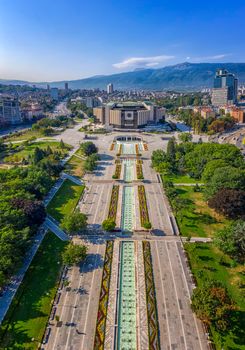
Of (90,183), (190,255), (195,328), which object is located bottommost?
(195,328)

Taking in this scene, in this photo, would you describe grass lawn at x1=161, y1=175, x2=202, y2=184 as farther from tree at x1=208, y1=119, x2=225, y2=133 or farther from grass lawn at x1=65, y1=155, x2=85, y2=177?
tree at x1=208, y1=119, x2=225, y2=133

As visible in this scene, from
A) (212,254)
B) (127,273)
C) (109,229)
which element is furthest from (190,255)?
(109,229)

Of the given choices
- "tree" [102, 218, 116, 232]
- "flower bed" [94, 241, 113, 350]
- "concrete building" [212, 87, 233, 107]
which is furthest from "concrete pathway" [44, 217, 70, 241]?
"concrete building" [212, 87, 233, 107]

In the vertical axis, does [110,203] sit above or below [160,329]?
above

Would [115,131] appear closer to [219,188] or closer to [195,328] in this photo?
[219,188]

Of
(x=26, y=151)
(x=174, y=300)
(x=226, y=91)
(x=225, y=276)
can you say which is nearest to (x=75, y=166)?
(x=26, y=151)

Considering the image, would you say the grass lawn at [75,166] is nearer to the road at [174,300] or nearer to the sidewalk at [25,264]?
the sidewalk at [25,264]
